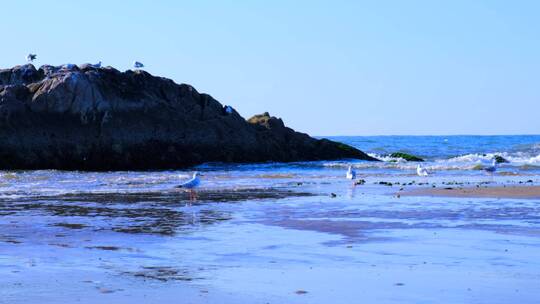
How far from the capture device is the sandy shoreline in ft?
69.3

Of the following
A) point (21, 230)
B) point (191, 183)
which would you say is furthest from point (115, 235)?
point (191, 183)

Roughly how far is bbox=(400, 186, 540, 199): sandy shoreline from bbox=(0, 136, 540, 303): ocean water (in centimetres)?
103

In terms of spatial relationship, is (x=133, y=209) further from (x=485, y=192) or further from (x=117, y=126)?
(x=117, y=126)

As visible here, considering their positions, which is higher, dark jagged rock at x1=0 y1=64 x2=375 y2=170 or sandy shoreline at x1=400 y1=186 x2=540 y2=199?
dark jagged rock at x1=0 y1=64 x2=375 y2=170

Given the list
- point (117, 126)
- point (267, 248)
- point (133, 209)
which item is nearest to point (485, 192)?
point (133, 209)

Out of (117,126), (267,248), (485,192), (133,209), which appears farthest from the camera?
(117,126)

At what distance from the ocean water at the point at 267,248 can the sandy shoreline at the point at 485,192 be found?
1.03 metres

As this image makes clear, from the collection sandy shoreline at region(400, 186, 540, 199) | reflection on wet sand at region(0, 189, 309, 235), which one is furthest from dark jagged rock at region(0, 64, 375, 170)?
sandy shoreline at region(400, 186, 540, 199)

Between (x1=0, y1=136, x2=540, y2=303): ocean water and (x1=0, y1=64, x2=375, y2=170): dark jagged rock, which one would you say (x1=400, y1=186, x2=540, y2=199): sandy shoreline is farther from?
(x1=0, y1=64, x2=375, y2=170): dark jagged rock

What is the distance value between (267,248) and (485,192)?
457 inches

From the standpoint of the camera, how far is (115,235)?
1347cm

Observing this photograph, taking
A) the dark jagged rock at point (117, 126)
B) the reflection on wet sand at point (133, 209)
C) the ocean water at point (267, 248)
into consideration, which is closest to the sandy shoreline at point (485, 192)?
the ocean water at point (267, 248)

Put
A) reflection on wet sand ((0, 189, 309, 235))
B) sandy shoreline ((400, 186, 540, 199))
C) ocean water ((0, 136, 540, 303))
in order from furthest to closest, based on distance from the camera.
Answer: sandy shoreline ((400, 186, 540, 199)) < reflection on wet sand ((0, 189, 309, 235)) < ocean water ((0, 136, 540, 303))

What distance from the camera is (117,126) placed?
38.7m
